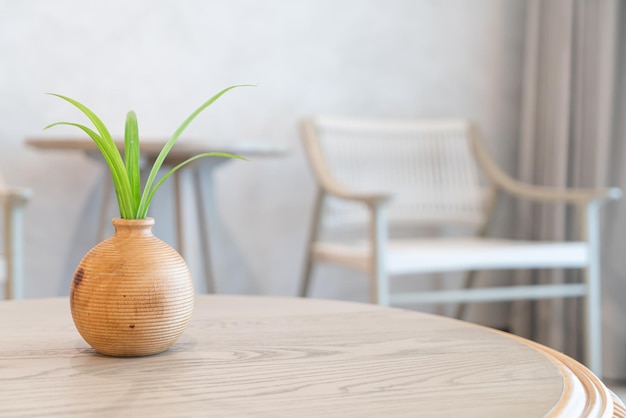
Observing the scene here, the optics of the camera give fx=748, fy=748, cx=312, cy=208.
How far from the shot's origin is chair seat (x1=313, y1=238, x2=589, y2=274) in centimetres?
171

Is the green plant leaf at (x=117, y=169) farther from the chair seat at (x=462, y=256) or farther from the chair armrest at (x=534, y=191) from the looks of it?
the chair armrest at (x=534, y=191)

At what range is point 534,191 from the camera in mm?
2100

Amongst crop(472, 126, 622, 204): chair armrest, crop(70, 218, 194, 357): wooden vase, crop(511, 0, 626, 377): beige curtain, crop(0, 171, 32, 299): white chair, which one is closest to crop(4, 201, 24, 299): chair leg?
crop(0, 171, 32, 299): white chair

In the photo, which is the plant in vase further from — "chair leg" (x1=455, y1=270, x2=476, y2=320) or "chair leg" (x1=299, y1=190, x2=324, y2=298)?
"chair leg" (x1=455, y1=270, x2=476, y2=320)

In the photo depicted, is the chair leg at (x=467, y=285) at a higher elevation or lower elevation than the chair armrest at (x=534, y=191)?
lower

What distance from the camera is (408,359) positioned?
27.2 inches

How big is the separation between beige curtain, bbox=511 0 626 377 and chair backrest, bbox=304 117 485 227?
0.26m

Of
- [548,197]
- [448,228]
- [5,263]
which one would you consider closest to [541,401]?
[5,263]

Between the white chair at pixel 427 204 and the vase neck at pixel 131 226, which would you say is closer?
the vase neck at pixel 131 226

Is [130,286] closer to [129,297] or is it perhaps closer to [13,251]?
[129,297]

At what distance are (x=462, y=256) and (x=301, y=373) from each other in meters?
1.18

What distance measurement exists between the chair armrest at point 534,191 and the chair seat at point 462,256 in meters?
0.13

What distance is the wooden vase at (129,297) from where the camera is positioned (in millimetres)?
→ 672

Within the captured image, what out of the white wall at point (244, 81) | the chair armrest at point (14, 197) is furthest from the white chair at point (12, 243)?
the white wall at point (244, 81)
